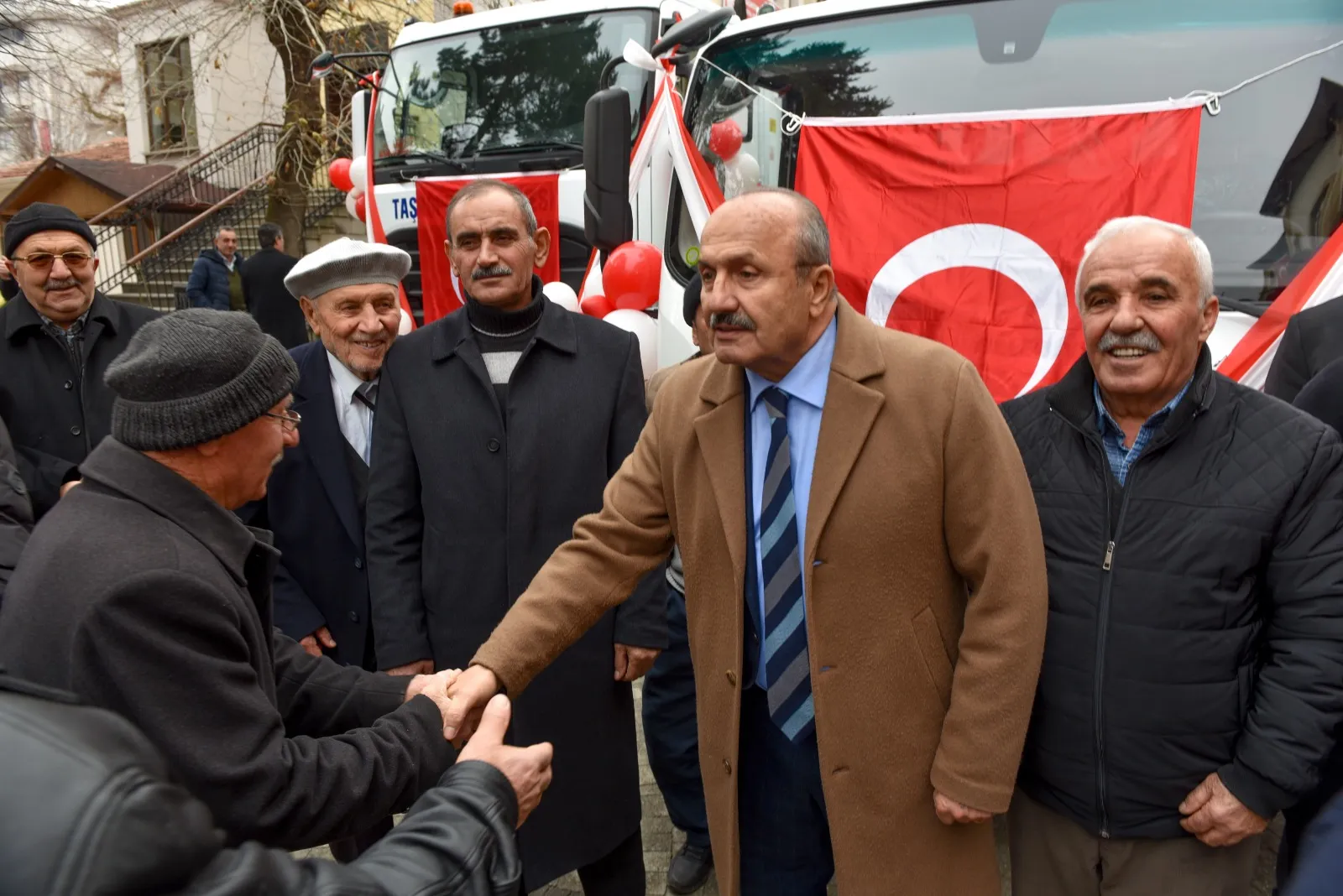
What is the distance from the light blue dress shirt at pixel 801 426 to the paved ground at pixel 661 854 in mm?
1525

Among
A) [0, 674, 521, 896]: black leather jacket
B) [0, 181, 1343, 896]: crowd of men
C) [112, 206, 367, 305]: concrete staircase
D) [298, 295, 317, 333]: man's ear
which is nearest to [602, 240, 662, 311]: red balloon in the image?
[298, 295, 317, 333]: man's ear

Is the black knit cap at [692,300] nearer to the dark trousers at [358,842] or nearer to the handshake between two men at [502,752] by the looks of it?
the handshake between two men at [502,752]

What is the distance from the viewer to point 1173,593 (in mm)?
1782

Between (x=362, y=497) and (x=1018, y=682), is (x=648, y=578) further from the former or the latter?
(x=1018, y=682)

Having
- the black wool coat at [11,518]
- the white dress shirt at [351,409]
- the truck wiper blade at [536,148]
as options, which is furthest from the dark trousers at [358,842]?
the truck wiper blade at [536,148]

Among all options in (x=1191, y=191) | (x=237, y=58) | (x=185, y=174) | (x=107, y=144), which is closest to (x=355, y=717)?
(x=1191, y=191)

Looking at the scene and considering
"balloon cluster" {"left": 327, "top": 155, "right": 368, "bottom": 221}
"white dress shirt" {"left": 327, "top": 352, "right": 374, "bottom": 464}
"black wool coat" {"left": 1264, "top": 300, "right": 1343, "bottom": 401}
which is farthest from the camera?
"balloon cluster" {"left": 327, "top": 155, "right": 368, "bottom": 221}

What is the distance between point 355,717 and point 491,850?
792mm

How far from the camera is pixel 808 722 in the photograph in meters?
2.00

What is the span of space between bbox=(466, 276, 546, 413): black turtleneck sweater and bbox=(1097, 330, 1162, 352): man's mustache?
1.41 metres

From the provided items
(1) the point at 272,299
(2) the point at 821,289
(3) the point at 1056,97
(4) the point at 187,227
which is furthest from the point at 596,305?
(4) the point at 187,227

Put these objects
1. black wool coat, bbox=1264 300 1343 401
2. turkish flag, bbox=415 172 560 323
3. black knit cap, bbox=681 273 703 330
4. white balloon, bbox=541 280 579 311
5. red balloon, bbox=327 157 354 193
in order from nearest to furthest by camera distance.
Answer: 1. black wool coat, bbox=1264 300 1343 401
2. black knit cap, bbox=681 273 703 330
3. white balloon, bbox=541 280 579 311
4. turkish flag, bbox=415 172 560 323
5. red balloon, bbox=327 157 354 193

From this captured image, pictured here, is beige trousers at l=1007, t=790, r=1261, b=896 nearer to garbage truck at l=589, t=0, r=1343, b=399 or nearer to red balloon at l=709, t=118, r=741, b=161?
garbage truck at l=589, t=0, r=1343, b=399

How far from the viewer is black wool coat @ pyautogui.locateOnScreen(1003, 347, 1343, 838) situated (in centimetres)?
174
